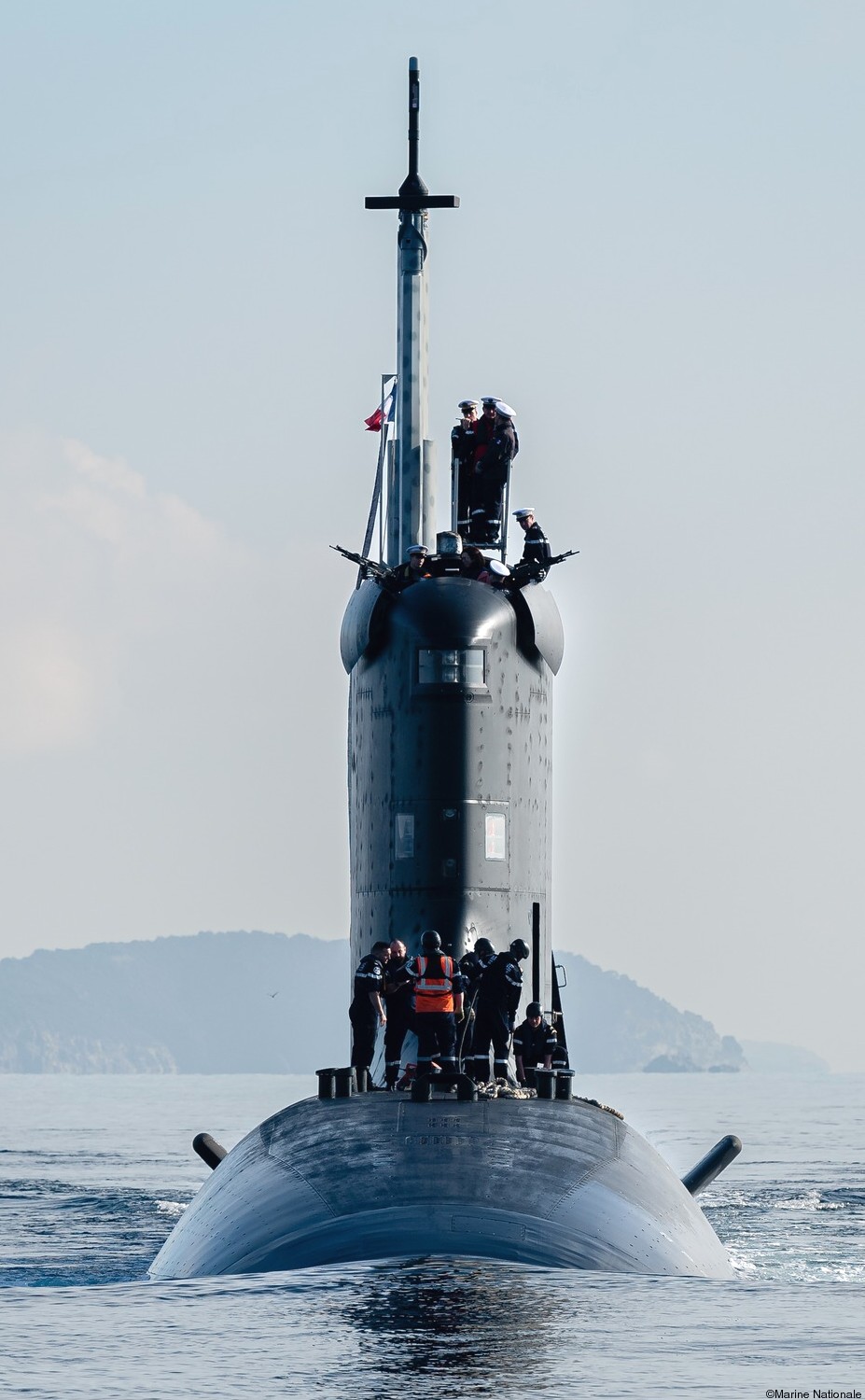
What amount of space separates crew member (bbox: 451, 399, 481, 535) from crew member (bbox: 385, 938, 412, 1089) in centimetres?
681

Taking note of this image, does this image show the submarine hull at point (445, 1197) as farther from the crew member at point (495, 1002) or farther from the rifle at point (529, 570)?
the rifle at point (529, 570)

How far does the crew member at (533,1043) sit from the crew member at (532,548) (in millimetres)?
5707

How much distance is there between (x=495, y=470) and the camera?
29266 millimetres

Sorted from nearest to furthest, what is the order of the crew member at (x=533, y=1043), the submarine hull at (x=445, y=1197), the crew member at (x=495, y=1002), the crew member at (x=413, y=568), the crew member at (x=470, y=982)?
the submarine hull at (x=445, y=1197) → the crew member at (x=495, y=1002) → the crew member at (x=470, y=982) → the crew member at (x=533, y=1043) → the crew member at (x=413, y=568)

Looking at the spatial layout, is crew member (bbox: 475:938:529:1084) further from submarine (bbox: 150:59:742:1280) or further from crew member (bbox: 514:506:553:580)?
crew member (bbox: 514:506:553:580)

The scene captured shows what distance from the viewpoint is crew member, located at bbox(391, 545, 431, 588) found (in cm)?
2722

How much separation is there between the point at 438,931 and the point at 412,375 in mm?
8321

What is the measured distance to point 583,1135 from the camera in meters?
22.8

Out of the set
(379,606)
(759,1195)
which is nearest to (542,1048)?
(379,606)

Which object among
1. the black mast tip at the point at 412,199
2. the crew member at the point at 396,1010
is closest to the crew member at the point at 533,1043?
the crew member at the point at 396,1010

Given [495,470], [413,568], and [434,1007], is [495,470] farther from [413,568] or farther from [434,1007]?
[434,1007]

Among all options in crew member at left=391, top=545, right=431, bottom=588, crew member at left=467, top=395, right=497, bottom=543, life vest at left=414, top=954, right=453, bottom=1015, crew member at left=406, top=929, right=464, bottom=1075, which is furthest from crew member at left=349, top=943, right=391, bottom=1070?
crew member at left=467, top=395, right=497, bottom=543

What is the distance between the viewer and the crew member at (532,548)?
90.3 feet

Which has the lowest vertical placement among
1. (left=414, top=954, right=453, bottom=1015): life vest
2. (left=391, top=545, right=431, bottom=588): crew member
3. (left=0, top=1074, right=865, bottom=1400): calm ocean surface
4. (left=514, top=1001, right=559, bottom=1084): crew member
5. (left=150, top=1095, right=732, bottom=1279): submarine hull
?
(left=0, top=1074, right=865, bottom=1400): calm ocean surface
